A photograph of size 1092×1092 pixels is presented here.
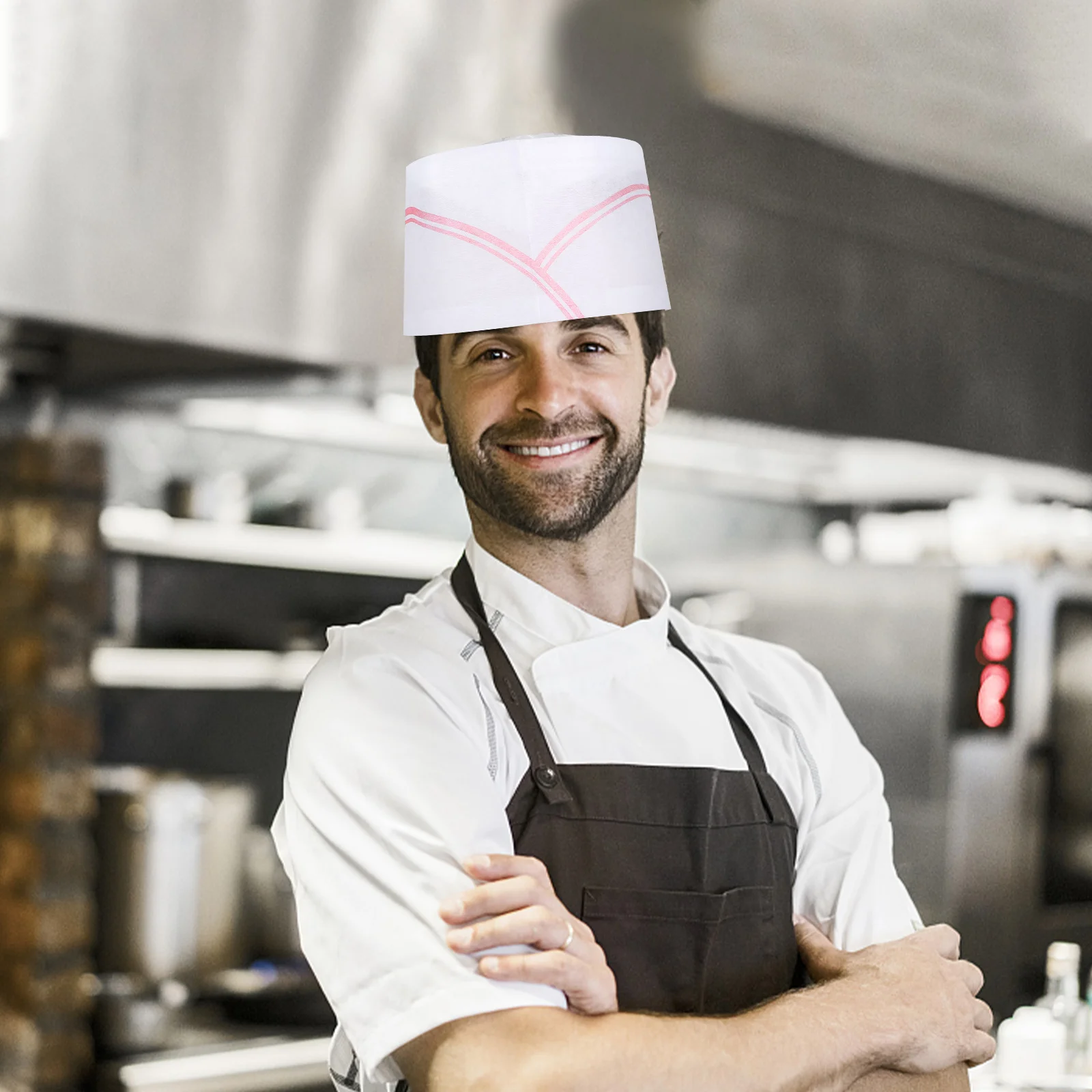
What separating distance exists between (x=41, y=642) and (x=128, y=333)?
98cm

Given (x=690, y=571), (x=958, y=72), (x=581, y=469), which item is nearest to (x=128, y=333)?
(x=581, y=469)

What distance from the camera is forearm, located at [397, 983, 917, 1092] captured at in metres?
1.11

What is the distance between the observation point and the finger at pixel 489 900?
1.15 meters

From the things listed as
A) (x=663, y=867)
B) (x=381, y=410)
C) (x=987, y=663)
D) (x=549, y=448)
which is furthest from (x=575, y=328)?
(x=987, y=663)

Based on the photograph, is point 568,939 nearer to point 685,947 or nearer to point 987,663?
point 685,947

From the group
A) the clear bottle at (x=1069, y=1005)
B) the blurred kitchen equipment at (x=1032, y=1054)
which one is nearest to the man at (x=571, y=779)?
the blurred kitchen equipment at (x=1032, y=1054)

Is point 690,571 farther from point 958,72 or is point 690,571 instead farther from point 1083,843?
point 958,72

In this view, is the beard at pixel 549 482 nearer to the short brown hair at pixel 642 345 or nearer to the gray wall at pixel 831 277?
the short brown hair at pixel 642 345

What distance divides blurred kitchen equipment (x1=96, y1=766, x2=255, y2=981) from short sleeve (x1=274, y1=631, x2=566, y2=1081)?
4.69 feet

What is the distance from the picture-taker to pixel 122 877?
262 centimetres

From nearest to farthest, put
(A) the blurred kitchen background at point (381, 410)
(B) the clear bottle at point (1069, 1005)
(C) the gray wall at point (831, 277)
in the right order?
(A) the blurred kitchen background at point (381, 410) < (C) the gray wall at point (831, 277) < (B) the clear bottle at point (1069, 1005)

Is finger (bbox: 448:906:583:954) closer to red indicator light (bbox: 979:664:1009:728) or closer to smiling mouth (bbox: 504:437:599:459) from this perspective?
smiling mouth (bbox: 504:437:599:459)

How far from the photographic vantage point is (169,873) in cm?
266

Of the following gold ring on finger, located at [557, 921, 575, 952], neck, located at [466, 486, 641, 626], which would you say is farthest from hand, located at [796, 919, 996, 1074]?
neck, located at [466, 486, 641, 626]
